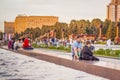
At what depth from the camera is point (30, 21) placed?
164 m

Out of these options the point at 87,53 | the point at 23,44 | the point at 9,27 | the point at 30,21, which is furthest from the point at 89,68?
the point at 30,21

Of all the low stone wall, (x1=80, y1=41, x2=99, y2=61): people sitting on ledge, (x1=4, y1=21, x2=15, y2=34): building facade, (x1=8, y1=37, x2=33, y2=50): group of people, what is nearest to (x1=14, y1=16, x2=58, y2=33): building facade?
(x1=4, y1=21, x2=15, y2=34): building facade

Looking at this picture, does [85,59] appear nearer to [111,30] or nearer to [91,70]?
[91,70]

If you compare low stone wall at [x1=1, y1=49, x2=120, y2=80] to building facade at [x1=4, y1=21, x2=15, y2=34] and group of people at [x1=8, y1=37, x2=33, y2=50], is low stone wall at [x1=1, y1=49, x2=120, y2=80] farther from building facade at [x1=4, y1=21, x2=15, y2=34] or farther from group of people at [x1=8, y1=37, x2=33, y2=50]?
building facade at [x1=4, y1=21, x2=15, y2=34]

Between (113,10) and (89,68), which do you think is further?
(113,10)

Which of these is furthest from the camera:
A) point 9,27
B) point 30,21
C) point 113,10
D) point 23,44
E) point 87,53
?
point 113,10

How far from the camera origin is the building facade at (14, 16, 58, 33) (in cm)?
15775

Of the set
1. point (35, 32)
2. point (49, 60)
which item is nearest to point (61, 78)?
point (49, 60)

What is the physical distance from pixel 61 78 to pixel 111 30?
63.2 metres

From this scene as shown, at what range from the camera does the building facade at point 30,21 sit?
6211 inches

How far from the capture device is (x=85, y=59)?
39.2 feet

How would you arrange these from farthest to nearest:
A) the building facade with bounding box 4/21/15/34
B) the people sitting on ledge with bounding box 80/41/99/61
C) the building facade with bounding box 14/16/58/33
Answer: the building facade with bounding box 14/16/58/33
the building facade with bounding box 4/21/15/34
the people sitting on ledge with bounding box 80/41/99/61

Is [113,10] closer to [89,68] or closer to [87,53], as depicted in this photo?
[87,53]

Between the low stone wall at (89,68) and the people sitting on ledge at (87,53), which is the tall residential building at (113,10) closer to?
the low stone wall at (89,68)
